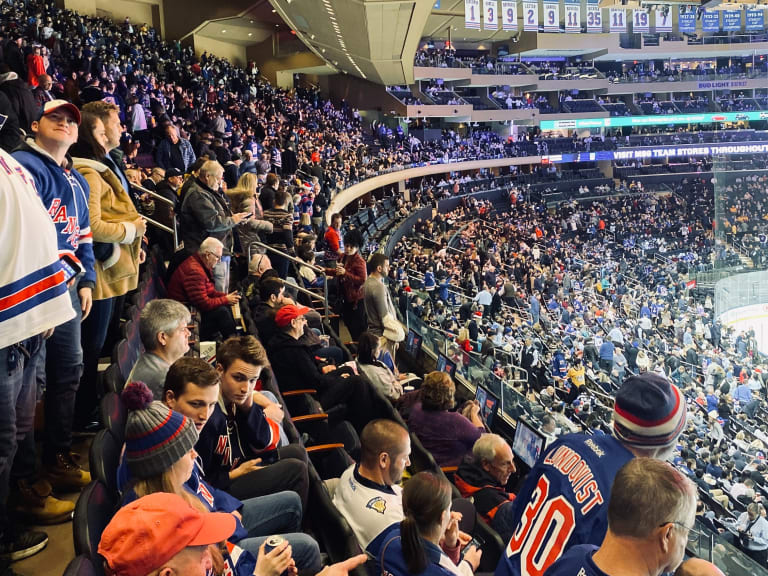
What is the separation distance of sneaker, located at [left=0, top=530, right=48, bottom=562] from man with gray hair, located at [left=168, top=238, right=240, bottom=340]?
2497mm

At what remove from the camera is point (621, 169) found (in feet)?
136

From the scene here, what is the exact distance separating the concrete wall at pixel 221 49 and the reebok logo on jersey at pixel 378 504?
984 inches

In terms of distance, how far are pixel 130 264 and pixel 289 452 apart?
1.26m

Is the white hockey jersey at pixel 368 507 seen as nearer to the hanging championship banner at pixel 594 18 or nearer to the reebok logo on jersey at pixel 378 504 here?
the reebok logo on jersey at pixel 378 504

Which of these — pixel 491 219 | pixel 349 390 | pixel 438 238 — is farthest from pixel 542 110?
pixel 349 390

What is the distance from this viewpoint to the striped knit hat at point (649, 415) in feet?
7.68

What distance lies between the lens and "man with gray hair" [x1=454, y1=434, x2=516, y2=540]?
3.85 meters

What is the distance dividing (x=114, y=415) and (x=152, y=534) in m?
1.04

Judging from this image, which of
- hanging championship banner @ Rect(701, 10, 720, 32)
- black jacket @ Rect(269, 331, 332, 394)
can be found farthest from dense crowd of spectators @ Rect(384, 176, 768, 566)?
hanging championship banner @ Rect(701, 10, 720, 32)

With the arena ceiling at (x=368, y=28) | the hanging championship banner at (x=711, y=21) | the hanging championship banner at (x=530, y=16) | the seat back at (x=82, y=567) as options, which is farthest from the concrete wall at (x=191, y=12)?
the hanging championship banner at (x=711, y=21)

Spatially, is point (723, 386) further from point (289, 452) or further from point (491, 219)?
point (491, 219)

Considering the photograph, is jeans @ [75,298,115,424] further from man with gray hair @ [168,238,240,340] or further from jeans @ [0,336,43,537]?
man with gray hair @ [168,238,240,340]

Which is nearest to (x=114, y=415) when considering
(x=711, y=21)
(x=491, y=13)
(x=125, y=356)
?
(x=125, y=356)

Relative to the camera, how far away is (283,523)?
300 cm
